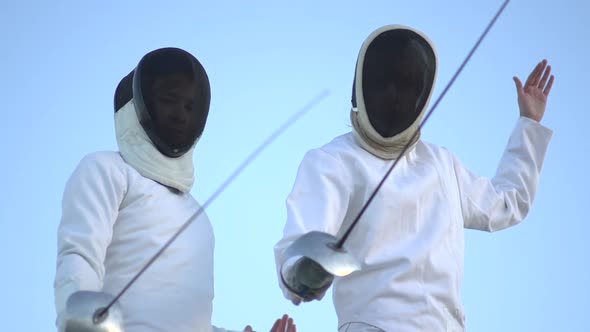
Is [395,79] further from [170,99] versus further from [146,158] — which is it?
[146,158]

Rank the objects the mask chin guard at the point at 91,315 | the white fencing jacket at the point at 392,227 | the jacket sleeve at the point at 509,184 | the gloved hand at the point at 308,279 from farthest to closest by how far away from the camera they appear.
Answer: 1. the jacket sleeve at the point at 509,184
2. the white fencing jacket at the point at 392,227
3. the gloved hand at the point at 308,279
4. the mask chin guard at the point at 91,315

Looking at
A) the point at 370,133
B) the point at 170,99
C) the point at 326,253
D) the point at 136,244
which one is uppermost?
the point at 370,133

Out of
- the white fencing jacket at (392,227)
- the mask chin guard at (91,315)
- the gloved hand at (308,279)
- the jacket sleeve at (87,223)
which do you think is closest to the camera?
the mask chin guard at (91,315)

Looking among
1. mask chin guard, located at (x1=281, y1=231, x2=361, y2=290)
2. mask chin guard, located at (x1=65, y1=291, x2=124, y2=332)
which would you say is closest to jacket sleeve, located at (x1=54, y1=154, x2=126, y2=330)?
mask chin guard, located at (x1=65, y1=291, x2=124, y2=332)

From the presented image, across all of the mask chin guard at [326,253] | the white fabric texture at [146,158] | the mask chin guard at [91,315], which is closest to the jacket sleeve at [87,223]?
the white fabric texture at [146,158]

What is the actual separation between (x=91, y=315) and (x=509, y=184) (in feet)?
7.46

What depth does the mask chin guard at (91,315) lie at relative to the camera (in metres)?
3.87

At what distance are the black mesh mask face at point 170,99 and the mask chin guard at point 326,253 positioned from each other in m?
1.15

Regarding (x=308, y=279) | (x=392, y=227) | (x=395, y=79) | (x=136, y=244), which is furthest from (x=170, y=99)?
(x=308, y=279)

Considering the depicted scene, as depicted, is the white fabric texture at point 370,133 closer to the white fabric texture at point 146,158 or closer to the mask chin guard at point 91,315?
the white fabric texture at point 146,158

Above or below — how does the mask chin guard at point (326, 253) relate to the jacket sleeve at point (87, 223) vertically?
above

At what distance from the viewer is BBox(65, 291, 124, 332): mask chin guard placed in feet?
12.7

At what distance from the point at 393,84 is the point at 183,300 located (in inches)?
47.9

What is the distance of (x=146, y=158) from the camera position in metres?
5.10
